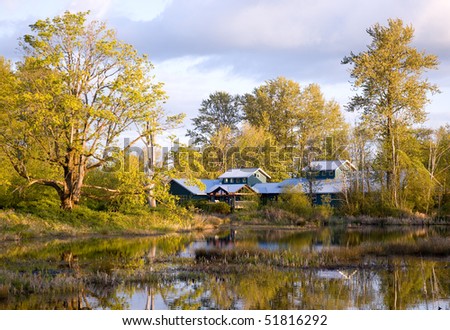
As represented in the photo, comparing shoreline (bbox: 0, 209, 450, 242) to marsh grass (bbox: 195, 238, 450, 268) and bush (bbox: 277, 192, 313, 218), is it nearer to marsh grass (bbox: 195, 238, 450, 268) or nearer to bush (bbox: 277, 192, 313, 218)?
bush (bbox: 277, 192, 313, 218)

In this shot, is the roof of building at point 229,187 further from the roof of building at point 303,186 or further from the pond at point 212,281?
the pond at point 212,281

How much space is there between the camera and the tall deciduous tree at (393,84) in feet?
169

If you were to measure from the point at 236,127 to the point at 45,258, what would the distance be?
225 feet

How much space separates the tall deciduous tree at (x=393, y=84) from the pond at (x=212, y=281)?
2937 cm

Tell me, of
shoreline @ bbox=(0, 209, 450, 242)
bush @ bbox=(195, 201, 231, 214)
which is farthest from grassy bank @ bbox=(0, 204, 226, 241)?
bush @ bbox=(195, 201, 231, 214)

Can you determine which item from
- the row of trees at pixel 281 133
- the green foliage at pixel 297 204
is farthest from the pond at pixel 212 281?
the row of trees at pixel 281 133

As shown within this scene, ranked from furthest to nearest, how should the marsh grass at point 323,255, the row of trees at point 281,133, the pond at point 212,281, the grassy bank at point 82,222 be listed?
the row of trees at point 281,133 → the grassy bank at point 82,222 → the marsh grass at point 323,255 → the pond at point 212,281

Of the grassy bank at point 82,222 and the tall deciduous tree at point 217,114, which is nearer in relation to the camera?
the grassy bank at point 82,222

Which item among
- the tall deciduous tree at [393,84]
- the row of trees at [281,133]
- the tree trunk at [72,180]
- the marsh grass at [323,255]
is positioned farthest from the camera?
the row of trees at [281,133]

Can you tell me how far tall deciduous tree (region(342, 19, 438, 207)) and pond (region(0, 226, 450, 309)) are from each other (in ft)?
96.4

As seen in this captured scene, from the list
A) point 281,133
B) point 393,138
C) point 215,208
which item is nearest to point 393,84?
point 393,138

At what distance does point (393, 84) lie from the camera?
51219 millimetres

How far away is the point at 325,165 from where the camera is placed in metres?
69.8
